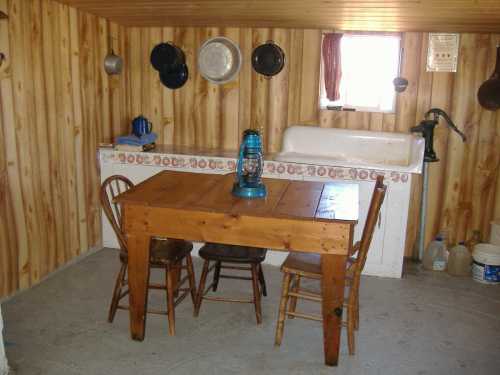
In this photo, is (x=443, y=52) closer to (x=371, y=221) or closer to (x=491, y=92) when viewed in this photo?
(x=491, y=92)

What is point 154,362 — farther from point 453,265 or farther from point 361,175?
point 453,265

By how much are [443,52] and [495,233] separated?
4.51ft

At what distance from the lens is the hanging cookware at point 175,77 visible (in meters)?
4.09

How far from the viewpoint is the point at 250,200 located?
Result: 248 centimetres

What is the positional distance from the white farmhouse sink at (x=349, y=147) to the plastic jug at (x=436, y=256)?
632mm

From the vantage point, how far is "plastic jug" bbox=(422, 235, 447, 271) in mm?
3715

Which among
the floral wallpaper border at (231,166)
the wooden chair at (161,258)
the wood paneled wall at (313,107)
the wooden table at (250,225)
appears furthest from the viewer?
the wood paneled wall at (313,107)

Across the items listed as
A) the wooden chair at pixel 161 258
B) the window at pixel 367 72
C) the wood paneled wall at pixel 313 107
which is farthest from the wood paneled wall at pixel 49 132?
the window at pixel 367 72

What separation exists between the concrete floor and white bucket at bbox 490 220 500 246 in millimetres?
470

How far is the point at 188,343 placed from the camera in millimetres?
2592

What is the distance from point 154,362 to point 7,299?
1.14 metres

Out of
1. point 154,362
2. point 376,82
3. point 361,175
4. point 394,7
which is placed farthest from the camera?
point 376,82

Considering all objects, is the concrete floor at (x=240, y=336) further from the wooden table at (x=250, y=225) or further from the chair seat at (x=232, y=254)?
the chair seat at (x=232, y=254)

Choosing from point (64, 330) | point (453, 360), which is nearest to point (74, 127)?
point (64, 330)
